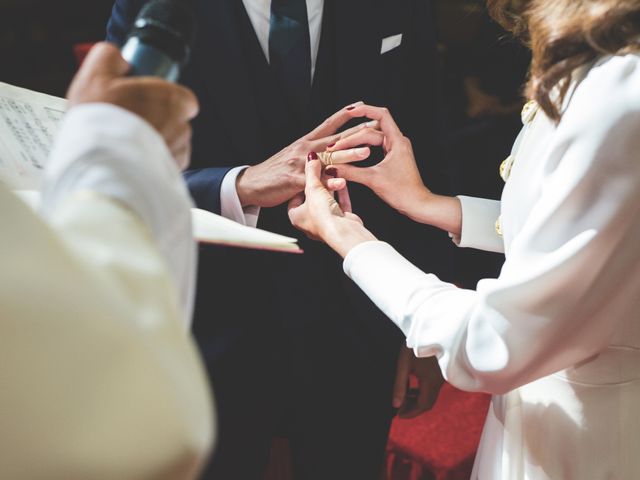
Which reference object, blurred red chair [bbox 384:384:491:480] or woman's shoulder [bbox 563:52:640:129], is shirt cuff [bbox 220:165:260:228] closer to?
woman's shoulder [bbox 563:52:640:129]

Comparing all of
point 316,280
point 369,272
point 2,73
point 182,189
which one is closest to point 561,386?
point 369,272

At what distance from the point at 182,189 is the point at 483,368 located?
56 cm

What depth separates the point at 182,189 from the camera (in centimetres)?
61

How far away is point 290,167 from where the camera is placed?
53.9 inches

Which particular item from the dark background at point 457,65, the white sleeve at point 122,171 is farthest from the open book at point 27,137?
the dark background at point 457,65

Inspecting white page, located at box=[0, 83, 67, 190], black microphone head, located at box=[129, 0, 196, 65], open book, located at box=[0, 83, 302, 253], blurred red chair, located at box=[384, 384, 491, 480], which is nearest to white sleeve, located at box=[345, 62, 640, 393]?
open book, located at box=[0, 83, 302, 253]

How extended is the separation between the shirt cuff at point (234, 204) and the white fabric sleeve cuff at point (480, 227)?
0.45 metres

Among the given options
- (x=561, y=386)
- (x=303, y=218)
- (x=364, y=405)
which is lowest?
(x=364, y=405)

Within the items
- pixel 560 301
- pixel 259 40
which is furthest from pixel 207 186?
pixel 560 301

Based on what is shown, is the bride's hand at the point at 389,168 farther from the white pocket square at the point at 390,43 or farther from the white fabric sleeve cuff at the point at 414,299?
the white fabric sleeve cuff at the point at 414,299

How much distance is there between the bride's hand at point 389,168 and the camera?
1387 millimetres

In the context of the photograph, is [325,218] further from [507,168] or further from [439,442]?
[439,442]

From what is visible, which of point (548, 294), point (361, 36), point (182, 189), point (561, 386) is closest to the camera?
point (182, 189)

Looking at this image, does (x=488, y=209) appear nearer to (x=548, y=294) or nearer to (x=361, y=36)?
(x=361, y=36)
